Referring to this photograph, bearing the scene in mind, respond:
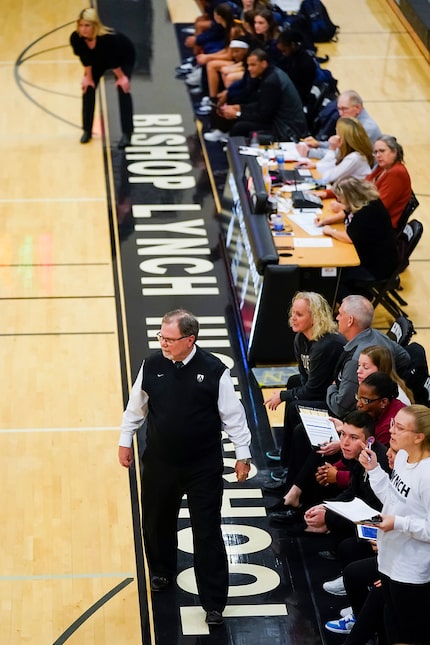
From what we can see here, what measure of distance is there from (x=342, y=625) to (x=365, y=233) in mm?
3363

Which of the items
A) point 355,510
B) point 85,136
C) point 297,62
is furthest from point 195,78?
point 355,510

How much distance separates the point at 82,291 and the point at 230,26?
5050mm

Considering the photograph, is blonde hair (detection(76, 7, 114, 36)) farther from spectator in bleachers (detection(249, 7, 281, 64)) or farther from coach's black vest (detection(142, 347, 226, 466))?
coach's black vest (detection(142, 347, 226, 466))

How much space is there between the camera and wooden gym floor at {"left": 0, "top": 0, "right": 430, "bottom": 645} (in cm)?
632

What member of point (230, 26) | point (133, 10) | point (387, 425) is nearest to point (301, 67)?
point (230, 26)

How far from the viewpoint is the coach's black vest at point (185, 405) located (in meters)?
5.68

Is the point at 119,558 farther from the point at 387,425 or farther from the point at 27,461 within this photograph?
the point at 387,425

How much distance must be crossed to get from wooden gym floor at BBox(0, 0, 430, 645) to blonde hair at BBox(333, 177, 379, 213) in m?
1.17

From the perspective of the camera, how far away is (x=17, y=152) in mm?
11703

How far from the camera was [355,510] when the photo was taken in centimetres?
538

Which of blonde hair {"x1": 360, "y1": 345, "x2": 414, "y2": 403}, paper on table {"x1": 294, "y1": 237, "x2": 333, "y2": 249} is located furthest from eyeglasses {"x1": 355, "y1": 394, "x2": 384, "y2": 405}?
paper on table {"x1": 294, "y1": 237, "x2": 333, "y2": 249}

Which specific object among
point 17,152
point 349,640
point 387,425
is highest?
point 387,425

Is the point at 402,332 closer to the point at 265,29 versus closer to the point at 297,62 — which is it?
the point at 297,62

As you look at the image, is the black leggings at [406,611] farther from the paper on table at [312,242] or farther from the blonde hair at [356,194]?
the blonde hair at [356,194]
